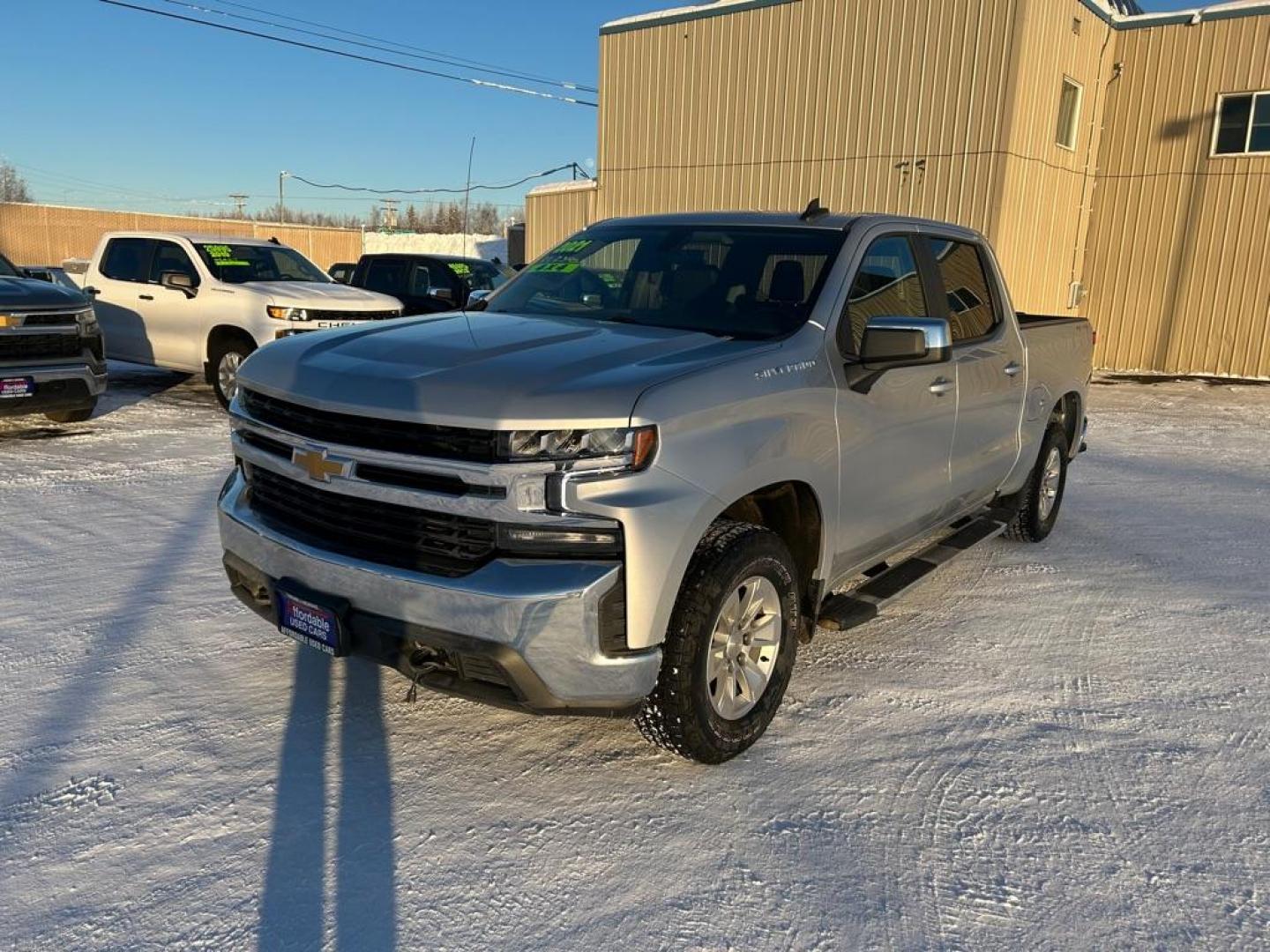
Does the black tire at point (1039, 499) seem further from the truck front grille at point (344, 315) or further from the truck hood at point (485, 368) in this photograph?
the truck front grille at point (344, 315)

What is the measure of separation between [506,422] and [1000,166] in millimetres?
13860

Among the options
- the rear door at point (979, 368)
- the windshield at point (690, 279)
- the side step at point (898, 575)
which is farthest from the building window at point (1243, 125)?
the windshield at point (690, 279)

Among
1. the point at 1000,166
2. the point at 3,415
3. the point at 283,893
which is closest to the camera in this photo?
the point at 283,893

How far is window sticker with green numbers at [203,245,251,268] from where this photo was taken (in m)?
10.7

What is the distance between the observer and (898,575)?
4445 mm

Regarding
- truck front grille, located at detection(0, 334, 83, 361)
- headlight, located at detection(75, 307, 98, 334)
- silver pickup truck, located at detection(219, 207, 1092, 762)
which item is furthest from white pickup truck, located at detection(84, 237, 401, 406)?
silver pickup truck, located at detection(219, 207, 1092, 762)

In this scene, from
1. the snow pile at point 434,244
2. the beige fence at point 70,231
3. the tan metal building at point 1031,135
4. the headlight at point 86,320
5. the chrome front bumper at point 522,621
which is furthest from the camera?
the snow pile at point 434,244

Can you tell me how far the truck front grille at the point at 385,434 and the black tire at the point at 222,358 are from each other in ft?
24.4

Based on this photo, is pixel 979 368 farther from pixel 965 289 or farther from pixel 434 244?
pixel 434 244

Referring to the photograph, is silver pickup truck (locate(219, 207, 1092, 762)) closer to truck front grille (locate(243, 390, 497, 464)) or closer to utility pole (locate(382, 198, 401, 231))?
truck front grille (locate(243, 390, 497, 464))

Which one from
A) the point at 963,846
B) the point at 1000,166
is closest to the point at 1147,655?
the point at 963,846

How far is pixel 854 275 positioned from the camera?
3.97 metres

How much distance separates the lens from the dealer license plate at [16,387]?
7681 mm

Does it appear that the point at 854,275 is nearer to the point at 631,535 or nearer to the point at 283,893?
the point at 631,535
